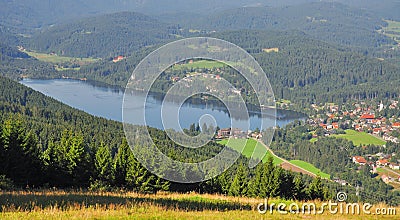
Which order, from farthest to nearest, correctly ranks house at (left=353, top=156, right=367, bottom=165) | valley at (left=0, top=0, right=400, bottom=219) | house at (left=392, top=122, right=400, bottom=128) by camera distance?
house at (left=392, top=122, right=400, bottom=128) → house at (left=353, top=156, right=367, bottom=165) → valley at (left=0, top=0, right=400, bottom=219)

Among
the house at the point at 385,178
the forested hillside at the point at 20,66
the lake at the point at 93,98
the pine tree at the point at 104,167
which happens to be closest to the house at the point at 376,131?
the lake at the point at 93,98

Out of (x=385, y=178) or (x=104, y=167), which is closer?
(x=104, y=167)

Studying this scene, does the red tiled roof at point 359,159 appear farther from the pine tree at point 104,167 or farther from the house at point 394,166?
the pine tree at point 104,167

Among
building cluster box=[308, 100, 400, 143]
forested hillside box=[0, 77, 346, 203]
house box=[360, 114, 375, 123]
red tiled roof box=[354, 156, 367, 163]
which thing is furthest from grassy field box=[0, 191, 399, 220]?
house box=[360, 114, 375, 123]

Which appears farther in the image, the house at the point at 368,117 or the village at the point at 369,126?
the house at the point at 368,117

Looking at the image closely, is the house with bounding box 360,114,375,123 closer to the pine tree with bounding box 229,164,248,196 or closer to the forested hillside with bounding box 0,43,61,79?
the pine tree with bounding box 229,164,248,196

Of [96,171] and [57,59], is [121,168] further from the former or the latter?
[57,59]

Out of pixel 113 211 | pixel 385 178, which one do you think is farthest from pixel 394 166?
pixel 113 211

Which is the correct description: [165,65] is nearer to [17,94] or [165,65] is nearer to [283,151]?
[283,151]

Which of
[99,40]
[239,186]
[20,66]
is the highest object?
[99,40]
